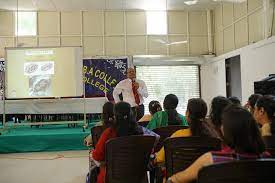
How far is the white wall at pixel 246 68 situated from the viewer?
6723mm

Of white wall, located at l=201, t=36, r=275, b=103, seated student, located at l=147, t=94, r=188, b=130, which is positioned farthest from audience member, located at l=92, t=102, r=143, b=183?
white wall, located at l=201, t=36, r=275, b=103

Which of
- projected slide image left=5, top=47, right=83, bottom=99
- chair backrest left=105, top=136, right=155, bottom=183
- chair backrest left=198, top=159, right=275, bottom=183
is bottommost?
chair backrest left=105, top=136, right=155, bottom=183

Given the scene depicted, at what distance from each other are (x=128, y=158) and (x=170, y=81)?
8013 millimetres

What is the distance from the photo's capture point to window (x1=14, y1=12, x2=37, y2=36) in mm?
9680

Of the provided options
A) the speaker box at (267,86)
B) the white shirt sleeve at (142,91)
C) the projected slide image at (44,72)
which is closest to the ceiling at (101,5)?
the projected slide image at (44,72)

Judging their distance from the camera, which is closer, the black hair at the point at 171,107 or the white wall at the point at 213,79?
the black hair at the point at 171,107

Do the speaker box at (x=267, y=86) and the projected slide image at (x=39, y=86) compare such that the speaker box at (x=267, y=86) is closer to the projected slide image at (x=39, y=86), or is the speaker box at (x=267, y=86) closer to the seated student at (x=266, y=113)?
the seated student at (x=266, y=113)

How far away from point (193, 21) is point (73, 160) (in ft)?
21.4

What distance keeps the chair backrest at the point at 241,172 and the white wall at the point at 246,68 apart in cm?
583

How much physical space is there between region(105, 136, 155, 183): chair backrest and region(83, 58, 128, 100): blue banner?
22.8 ft

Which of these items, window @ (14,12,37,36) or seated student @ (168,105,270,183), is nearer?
seated student @ (168,105,270,183)

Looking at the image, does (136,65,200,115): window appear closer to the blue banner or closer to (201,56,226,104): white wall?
(201,56,226,104): white wall

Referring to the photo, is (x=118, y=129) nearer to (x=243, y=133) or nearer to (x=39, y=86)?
(x=243, y=133)

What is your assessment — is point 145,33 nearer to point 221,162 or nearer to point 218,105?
point 218,105
